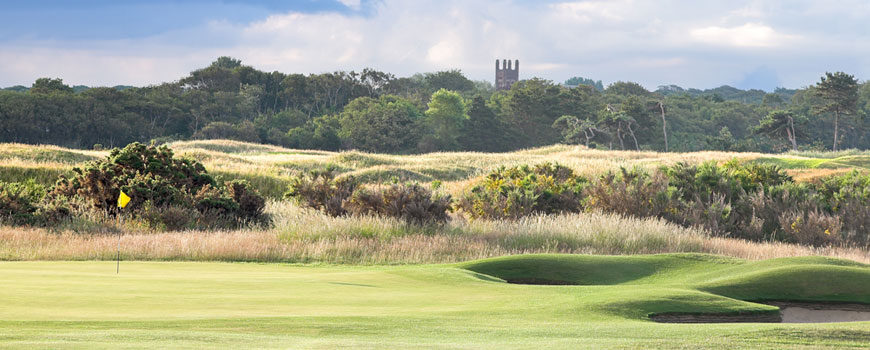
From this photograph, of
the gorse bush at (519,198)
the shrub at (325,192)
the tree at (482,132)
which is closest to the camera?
the shrub at (325,192)

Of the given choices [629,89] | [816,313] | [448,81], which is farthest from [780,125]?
Result: [816,313]

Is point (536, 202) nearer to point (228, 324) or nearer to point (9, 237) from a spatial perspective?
point (9, 237)

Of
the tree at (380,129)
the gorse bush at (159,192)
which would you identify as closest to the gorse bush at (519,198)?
the gorse bush at (159,192)

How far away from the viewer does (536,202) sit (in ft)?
67.3

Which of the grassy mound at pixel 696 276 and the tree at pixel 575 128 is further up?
the tree at pixel 575 128

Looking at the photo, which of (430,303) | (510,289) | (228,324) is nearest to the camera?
(228,324)

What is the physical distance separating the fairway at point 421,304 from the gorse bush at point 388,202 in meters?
7.21

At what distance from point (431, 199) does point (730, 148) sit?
73365mm

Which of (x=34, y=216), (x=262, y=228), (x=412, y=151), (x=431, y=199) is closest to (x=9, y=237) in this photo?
(x=34, y=216)

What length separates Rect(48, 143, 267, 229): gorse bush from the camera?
19.4 metres

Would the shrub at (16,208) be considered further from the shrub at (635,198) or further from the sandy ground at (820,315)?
the sandy ground at (820,315)

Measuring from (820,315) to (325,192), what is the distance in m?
14.4

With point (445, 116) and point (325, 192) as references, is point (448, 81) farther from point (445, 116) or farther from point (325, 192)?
point (325, 192)

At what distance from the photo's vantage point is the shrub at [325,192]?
768 inches
